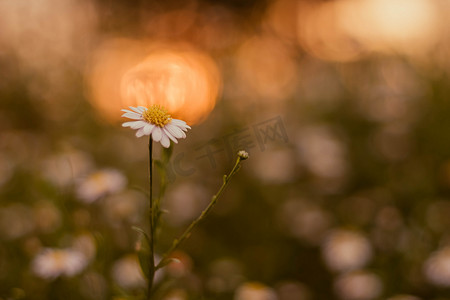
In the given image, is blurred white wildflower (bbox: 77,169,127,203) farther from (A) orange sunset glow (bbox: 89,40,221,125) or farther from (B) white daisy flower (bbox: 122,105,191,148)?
(A) orange sunset glow (bbox: 89,40,221,125)

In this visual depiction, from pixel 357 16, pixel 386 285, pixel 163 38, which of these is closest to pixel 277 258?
pixel 386 285

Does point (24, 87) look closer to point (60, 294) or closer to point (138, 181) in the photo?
point (138, 181)

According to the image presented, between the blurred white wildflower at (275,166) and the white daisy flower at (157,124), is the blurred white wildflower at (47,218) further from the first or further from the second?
the blurred white wildflower at (275,166)

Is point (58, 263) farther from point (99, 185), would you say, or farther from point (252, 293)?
point (252, 293)

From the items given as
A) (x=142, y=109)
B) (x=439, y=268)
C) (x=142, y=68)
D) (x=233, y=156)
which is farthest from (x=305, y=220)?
(x=142, y=68)

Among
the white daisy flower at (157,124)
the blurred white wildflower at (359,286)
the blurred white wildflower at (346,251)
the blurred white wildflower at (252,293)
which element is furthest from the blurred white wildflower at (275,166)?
the white daisy flower at (157,124)

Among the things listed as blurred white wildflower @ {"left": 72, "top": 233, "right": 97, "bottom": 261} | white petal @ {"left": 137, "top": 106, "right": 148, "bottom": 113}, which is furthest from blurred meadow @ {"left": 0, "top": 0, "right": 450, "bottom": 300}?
white petal @ {"left": 137, "top": 106, "right": 148, "bottom": 113}

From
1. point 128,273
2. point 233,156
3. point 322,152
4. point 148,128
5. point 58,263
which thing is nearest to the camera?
point 148,128
